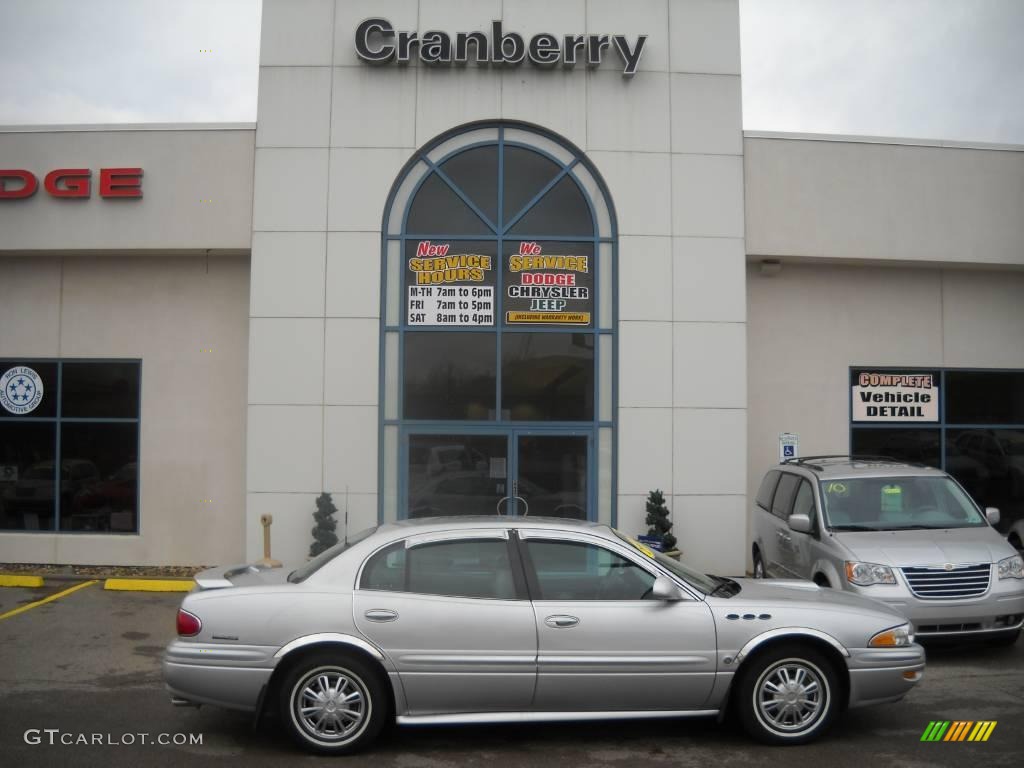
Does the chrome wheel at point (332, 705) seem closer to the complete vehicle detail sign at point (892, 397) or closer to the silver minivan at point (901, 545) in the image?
the silver minivan at point (901, 545)

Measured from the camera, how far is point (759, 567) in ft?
37.5

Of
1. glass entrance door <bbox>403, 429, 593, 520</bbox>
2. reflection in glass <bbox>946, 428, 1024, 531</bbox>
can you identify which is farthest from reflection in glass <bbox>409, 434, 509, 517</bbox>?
reflection in glass <bbox>946, 428, 1024, 531</bbox>

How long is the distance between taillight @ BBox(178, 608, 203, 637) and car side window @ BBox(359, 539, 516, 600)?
108 cm

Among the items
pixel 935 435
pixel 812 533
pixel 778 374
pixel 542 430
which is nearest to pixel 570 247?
pixel 542 430

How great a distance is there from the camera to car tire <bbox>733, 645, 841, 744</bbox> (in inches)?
230

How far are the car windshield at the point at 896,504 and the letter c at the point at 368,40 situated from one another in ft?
27.4

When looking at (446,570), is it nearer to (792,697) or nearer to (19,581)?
(792,697)

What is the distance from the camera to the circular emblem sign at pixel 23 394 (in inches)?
535

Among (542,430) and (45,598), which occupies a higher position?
(542,430)

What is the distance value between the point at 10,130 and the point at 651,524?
10.9 m

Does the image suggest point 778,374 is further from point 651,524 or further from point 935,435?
point 651,524

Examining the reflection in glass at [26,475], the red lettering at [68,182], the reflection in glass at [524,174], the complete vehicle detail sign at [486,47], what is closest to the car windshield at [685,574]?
the reflection in glass at [524,174]

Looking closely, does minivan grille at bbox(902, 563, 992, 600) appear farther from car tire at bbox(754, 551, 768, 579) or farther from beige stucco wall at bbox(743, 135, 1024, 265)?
beige stucco wall at bbox(743, 135, 1024, 265)

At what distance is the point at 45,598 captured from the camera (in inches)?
441
